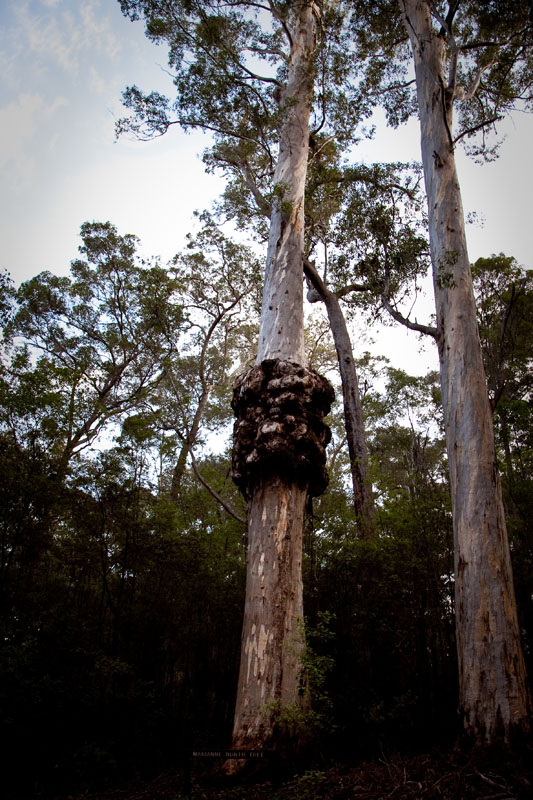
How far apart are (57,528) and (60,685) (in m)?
2.27

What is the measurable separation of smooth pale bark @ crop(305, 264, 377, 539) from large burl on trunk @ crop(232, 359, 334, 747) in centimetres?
322

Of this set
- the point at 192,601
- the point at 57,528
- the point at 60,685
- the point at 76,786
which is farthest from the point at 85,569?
the point at 76,786

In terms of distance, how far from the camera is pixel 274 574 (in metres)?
→ 3.80

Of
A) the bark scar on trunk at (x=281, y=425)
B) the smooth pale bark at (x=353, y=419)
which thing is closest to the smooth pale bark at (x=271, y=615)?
the bark scar on trunk at (x=281, y=425)

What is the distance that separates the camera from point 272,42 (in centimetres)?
1082

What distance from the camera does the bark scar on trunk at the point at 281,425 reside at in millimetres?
4184

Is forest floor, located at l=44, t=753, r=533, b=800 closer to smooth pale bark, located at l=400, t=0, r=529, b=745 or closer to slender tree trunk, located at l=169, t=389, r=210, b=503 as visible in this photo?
smooth pale bark, located at l=400, t=0, r=529, b=745

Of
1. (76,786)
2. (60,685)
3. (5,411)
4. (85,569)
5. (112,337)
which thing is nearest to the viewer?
(76,786)

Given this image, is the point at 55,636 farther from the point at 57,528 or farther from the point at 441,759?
the point at 441,759

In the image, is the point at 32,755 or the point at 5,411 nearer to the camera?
the point at 32,755

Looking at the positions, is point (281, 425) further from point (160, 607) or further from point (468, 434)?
point (160, 607)

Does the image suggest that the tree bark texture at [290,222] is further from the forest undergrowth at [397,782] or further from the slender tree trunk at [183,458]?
the slender tree trunk at [183,458]

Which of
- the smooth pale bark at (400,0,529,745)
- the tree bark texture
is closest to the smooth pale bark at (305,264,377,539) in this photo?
the smooth pale bark at (400,0,529,745)

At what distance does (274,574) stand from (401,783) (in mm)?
1578
